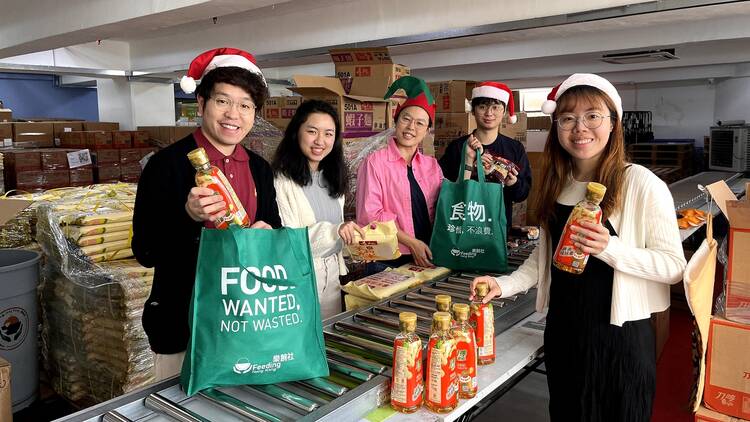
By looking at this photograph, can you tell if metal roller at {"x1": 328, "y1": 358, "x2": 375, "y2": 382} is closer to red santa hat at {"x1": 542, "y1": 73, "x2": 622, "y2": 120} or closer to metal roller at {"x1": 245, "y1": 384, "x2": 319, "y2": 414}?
metal roller at {"x1": 245, "y1": 384, "x2": 319, "y2": 414}

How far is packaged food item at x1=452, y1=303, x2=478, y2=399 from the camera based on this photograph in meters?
1.39

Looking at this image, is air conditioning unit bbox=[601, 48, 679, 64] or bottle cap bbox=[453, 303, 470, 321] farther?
air conditioning unit bbox=[601, 48, 679, 64]

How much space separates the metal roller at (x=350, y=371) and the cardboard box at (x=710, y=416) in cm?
123

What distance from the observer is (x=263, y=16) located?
6.63 meters

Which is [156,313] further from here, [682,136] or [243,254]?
[682,136]

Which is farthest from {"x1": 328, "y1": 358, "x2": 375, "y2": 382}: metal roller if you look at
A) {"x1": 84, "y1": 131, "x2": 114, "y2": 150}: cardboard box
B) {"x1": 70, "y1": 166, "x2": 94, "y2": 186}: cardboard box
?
{"x1": 84, "y1": 131, "x2": 114, "y2": 150}: cardboard box

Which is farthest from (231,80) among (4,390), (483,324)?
(4,390)

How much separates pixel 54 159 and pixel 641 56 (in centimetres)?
712

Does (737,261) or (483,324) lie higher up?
(737,261)

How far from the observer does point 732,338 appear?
6.23 feet

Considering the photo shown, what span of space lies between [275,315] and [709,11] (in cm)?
443

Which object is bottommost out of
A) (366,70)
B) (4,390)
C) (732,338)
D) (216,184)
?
(4,390)

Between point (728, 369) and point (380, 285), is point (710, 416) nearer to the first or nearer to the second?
point (728, 369)

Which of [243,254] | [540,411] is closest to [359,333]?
[243,254]
